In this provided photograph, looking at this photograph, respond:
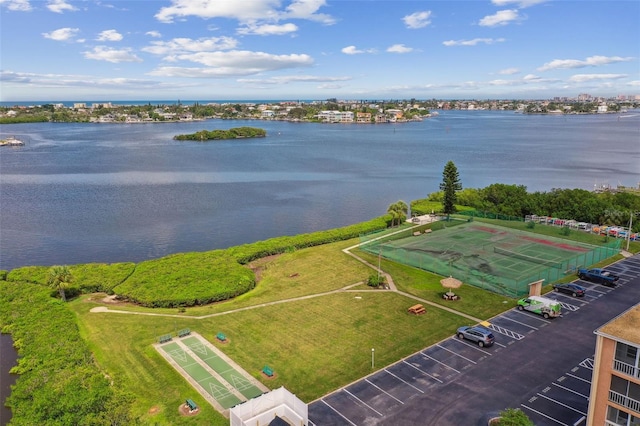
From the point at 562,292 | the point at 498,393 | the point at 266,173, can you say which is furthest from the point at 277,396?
the point at 266,173

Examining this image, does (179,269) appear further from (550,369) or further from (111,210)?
(111,210)

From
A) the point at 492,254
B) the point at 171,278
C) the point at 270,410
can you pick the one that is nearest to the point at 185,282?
the point at 171,278

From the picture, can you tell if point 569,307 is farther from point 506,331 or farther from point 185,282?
point 185,282

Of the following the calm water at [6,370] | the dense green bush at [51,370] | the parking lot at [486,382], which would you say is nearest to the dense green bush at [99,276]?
the dense green bush at [51,370]

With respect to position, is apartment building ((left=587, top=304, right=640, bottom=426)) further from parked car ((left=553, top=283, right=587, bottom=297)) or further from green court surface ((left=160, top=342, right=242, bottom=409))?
parked car ((left=553, top=283, right=587, bottom=297))

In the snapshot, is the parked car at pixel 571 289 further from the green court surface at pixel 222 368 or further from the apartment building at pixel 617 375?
the green court surface at pixel 222 368

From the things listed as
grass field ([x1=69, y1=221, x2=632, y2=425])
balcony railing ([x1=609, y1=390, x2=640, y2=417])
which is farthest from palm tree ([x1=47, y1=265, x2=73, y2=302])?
balcony railing ([x1=609, y1=390, x2=640, y2=417])
